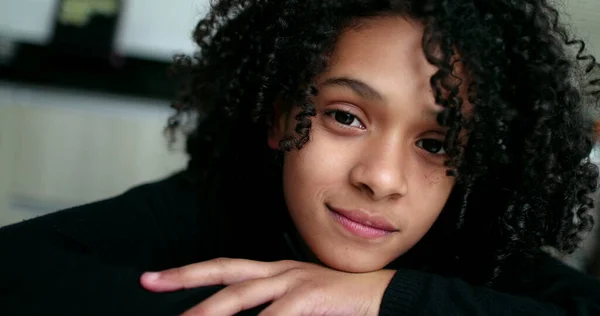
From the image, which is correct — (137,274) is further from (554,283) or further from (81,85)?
(81,85)

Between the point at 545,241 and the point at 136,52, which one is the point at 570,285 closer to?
the point at 545,241

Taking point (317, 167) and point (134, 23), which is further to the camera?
point (134, 23)

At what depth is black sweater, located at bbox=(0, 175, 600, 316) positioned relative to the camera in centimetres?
67

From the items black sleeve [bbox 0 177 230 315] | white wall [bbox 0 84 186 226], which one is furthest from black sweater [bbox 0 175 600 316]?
white wall [bbox 0 84 186 226]

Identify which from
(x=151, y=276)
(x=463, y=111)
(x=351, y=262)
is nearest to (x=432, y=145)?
(x=463, y=111)

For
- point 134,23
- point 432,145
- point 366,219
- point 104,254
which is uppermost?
point 134,23

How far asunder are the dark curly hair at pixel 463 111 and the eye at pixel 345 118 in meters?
0.03

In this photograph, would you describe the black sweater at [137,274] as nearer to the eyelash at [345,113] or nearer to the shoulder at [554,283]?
the shoulder at [554,283]

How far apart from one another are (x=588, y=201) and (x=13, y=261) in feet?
2.70

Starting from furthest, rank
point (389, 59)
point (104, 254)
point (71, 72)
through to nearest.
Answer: point (71, 72) → point (104, 254) → point (389, 59)

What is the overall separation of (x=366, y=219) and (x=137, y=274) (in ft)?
1.00

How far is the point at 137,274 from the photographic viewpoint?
0.71 metres

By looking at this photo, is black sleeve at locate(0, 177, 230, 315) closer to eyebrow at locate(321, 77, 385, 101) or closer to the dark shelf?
eyebrow at locate(321, 77, 385, 101)

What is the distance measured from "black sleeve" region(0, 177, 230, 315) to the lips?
0.72 ft
